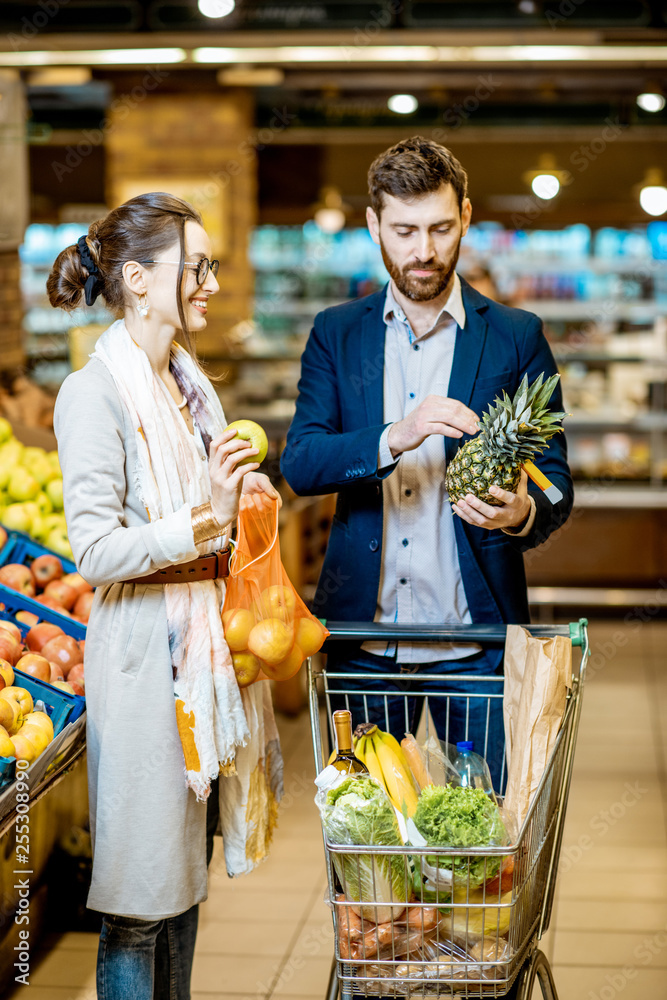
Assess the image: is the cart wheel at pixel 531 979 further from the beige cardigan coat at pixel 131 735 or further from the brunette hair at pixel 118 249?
the brunette hair at pixel 118 249

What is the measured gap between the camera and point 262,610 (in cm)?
205

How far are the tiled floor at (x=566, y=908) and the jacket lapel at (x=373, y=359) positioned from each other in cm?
160

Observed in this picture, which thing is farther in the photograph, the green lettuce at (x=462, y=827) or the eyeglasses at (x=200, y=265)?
the eyeglasses at (x=200, y=265)

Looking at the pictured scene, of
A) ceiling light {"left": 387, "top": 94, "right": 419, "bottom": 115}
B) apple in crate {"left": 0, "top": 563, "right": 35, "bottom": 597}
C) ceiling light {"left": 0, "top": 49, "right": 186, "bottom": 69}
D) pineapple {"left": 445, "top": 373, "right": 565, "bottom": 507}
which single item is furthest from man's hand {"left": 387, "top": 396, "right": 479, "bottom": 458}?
ceiling light {"left": 387, "top": 94, "right": 419, "bottom": 115}

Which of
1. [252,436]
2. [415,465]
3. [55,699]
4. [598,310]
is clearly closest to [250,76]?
[598,310]

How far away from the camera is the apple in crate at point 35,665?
2.43m

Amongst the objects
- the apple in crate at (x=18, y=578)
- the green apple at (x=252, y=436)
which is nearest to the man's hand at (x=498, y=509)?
the green apple at (x=252, y=436)

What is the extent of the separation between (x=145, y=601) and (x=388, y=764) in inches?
21.4

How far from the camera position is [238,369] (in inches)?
323

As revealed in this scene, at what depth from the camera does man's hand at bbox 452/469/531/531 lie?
6.08 feet

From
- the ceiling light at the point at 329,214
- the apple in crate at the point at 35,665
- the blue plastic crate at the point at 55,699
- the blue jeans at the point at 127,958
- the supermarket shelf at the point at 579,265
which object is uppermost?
the ceiling light at the point at 329,214

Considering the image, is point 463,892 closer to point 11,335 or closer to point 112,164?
point 11,335

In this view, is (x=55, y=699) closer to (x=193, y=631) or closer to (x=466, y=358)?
(x=193, y=631)

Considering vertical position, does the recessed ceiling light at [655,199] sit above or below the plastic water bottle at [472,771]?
above
